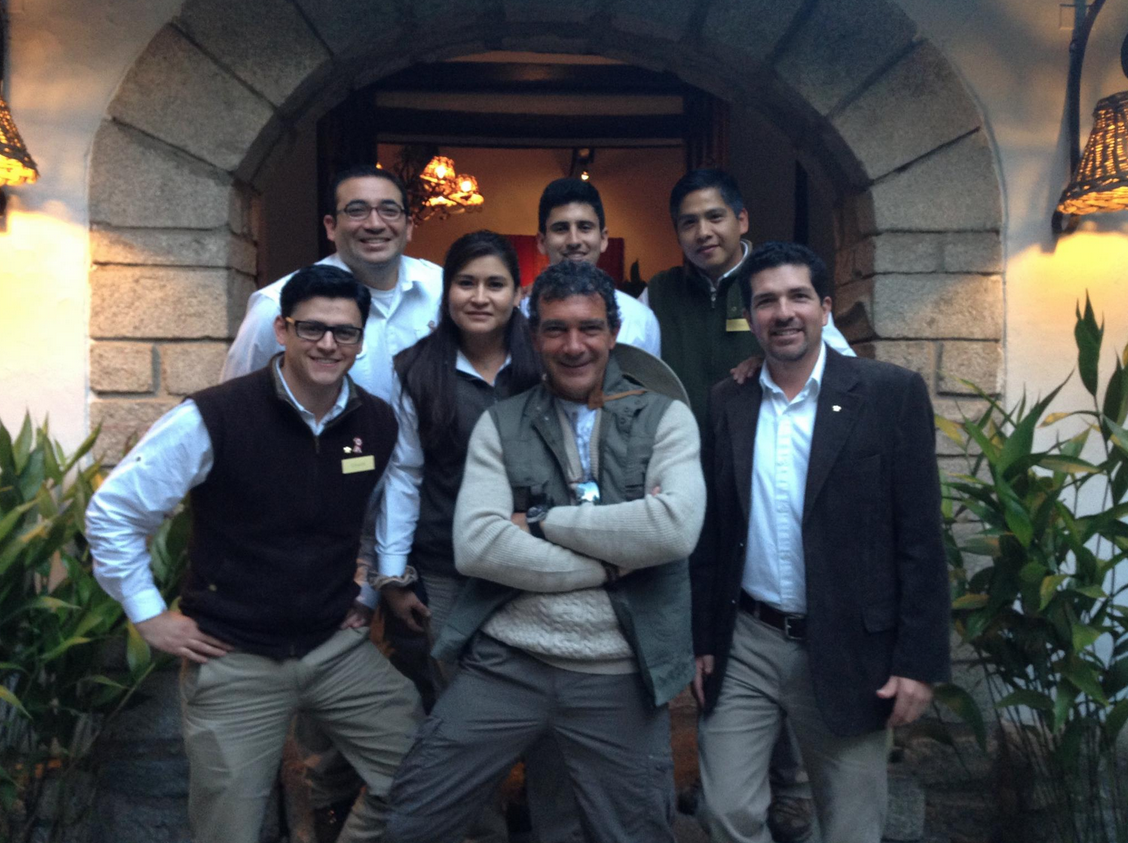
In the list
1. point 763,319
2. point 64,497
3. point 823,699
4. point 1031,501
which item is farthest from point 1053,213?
point 64,497

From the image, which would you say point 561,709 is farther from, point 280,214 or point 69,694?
point 280,214

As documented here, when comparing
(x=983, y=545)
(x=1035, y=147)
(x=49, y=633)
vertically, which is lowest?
(x=49, y=633)

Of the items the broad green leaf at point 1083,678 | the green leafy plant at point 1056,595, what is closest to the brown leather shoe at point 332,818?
the green leafy plant at point 1056,595

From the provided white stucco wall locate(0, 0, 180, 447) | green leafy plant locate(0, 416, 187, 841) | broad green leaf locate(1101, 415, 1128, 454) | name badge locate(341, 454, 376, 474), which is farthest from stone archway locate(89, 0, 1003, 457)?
name badge locate(341, 454, 376, 474)

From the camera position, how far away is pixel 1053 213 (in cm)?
369

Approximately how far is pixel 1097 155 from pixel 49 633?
351 centimetres

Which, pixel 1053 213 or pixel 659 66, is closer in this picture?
pixel 1053 213

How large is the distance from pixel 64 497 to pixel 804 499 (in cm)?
217

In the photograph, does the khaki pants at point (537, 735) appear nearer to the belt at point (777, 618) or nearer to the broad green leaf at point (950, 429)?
the belt at point (777, 618)

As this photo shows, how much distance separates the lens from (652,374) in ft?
8.50

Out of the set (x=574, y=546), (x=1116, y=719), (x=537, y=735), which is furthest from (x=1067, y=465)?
(x=537, y=735)

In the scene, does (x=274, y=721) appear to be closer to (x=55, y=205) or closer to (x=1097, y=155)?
(x=55, y=205)

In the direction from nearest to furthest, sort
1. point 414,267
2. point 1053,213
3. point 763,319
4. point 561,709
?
point 561,709
point 763,319
point 414,267
point 1053,213

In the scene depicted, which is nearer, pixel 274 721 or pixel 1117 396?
pixel 274 721
